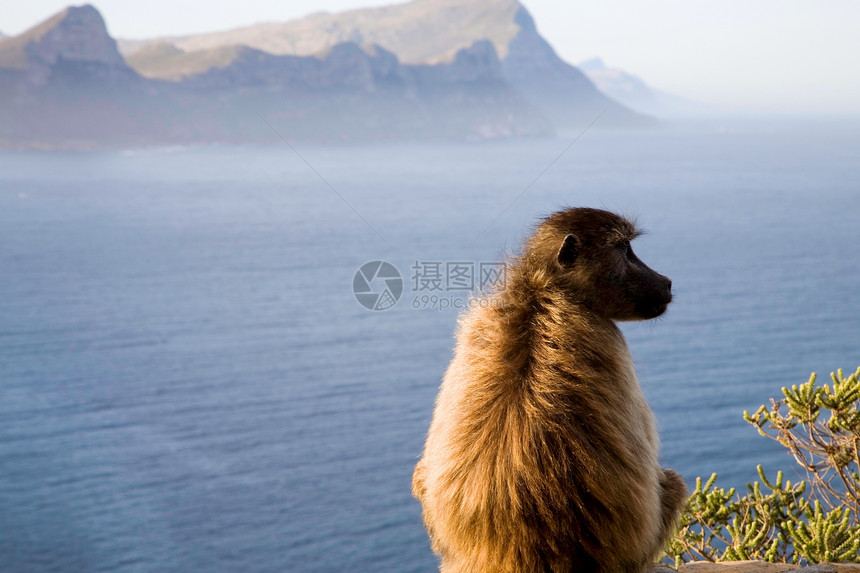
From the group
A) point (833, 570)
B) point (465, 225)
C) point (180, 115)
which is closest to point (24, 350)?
point (465, 225)

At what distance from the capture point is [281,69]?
17012 cm

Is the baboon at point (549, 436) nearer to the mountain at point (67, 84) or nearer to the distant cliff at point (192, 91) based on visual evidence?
the distant cliff at point (192, 91)

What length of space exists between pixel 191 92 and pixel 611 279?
537 ft

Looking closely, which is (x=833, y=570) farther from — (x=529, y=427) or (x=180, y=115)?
(x=180, y=115)

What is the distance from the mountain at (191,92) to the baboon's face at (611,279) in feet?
466

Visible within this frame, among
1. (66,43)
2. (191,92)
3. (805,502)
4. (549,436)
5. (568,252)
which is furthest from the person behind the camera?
(191,92)

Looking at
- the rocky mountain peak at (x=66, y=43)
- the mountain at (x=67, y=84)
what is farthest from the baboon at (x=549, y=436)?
the rocky mountain peak at (x=66, y=43)

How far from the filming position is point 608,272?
179 inches

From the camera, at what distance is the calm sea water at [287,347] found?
139 feet
